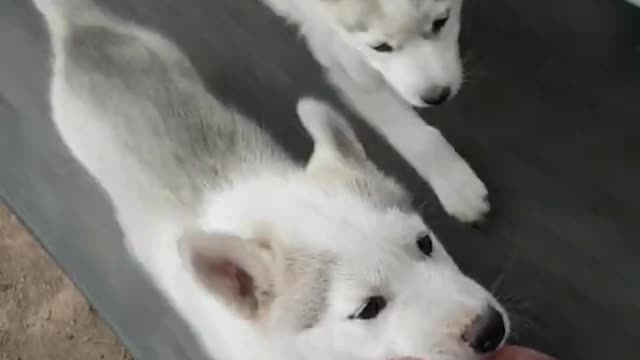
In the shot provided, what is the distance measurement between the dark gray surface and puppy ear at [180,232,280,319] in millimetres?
126

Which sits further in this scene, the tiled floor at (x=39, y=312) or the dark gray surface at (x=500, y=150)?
the tiled floor at (x=39, y=312)

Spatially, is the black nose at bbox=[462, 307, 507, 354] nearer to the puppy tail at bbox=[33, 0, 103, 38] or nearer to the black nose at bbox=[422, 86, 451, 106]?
the black nose at bbox=[422, 86, 451, 106]

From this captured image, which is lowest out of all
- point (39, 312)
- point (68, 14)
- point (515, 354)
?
point (39, 312)

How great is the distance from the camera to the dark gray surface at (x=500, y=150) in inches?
37.0

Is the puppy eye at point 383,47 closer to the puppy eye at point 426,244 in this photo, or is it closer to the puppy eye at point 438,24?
the puppy eye at point 438,24

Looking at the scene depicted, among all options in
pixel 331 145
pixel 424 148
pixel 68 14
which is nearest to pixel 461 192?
pixel 424 148

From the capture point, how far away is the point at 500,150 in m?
1.00

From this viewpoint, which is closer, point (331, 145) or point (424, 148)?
point (331, 145)

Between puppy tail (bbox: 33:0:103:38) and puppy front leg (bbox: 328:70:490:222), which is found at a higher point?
puppy front leg (bbox: 328:70:490:222)

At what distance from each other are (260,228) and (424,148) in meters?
0.20

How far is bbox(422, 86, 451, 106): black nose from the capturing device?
99 cm

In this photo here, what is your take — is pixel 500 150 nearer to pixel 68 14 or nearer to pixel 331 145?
pixel 331 145

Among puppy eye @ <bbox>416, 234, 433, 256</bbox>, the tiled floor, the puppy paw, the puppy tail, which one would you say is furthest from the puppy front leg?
the tiled floor

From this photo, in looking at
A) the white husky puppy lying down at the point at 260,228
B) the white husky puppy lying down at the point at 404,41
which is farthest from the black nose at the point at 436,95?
the white husky puppy lying down at the point at 260,228
